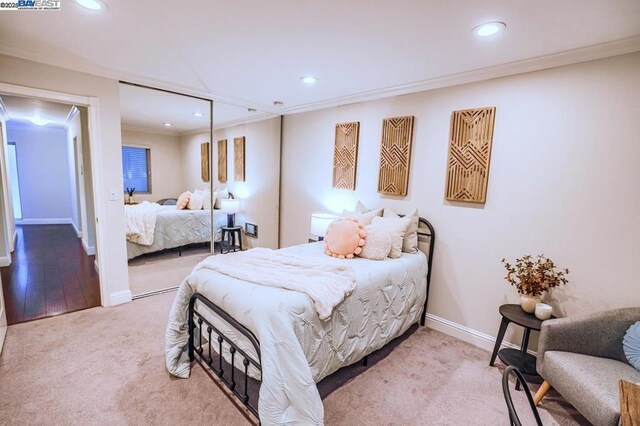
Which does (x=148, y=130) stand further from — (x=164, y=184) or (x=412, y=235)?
(x=412, y=235)

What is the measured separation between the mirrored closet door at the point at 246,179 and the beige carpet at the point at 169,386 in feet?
6.50

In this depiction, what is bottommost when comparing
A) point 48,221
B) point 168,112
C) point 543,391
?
point 543,391

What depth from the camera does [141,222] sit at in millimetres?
3619

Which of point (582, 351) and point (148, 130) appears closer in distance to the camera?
point (582, 351)

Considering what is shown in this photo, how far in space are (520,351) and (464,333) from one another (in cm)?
49

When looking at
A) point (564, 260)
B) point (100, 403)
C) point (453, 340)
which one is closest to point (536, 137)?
point (564, 260)

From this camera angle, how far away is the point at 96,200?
2971 millimetres

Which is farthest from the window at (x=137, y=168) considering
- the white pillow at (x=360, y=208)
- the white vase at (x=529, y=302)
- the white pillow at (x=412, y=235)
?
the white vase at (x=529, y=302)

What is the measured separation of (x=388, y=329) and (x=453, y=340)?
84 centimetres

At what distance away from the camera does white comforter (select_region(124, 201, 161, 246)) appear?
3395 mm

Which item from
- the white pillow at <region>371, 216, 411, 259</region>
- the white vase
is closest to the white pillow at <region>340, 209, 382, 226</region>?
the white pillow at <region>371, 216, 411, 259</region>

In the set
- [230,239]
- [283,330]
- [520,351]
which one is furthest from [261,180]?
[520,351]

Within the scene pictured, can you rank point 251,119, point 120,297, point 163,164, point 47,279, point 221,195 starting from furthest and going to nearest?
point 251,119
point 221,195
point 47,279
point 163,164
point 120,297

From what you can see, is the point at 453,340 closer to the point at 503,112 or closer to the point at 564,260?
the point at 564,260
